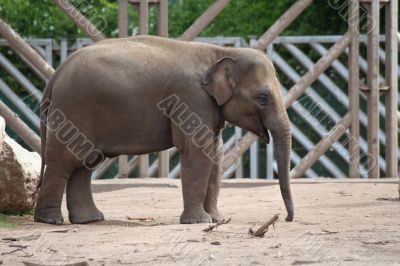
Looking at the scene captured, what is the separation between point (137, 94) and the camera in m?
8.66

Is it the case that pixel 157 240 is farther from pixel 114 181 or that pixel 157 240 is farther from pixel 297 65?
pixel 297 65

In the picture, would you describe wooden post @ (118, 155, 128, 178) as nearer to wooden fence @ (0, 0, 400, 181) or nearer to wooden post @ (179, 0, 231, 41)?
wooden fence @ (0, 0, 400, 181)

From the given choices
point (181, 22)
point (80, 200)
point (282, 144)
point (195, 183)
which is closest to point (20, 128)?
point (80, 200)

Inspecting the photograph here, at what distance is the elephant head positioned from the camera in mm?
8555

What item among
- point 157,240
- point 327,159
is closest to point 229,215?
point 157,240

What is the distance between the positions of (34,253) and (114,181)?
5.24m

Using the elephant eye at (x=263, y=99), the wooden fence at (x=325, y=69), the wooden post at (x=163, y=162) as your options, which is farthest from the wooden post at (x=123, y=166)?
the elephant eye at (x=263, y=99)

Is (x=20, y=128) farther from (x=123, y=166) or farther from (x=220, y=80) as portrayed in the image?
(x=220, y=80)

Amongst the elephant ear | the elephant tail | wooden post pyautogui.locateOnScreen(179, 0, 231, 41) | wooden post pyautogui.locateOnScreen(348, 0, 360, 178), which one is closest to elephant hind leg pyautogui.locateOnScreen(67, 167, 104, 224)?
the elephant tail

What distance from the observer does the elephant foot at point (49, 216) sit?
8773 mm

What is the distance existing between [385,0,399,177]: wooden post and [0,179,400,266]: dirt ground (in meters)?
2.16

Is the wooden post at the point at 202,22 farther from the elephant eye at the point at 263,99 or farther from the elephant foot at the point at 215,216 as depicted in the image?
the elephant eye at the point at 263,99

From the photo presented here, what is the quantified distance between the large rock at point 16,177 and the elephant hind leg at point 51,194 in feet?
0.89

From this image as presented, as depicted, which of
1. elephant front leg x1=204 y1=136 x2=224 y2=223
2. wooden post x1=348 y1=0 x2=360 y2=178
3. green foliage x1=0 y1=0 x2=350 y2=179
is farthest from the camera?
green foliage x1=0 y1=0 x2=350 y2=179
